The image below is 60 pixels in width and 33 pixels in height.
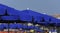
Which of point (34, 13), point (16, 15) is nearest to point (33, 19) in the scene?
point (34, 13)

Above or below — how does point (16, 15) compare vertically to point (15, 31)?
above

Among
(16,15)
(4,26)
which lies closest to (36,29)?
(4,26)

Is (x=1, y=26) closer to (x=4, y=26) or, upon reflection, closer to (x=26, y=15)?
(x=4, y=26)

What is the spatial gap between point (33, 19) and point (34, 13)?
191mm

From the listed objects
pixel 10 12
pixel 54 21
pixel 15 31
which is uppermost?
pixel 10 12

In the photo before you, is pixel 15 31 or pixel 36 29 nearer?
pixel 36 29

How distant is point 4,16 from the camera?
555 cm

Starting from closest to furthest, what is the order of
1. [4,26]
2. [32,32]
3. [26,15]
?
1. [26,15]
2. [4,26]
3. [32,32]

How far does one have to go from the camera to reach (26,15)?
19.4 feet

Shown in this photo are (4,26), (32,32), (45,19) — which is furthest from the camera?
(32,32)

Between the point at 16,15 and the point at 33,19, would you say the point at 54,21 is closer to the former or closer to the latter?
the point at 33,19

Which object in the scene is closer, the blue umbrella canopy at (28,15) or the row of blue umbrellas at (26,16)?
the row of blue umbrellas at (26,16)

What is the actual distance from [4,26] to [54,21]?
329cm

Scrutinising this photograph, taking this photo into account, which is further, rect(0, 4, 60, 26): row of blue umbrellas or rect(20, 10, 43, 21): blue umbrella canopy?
rect(20, 10, 43, 21): blue umbrella canopy
